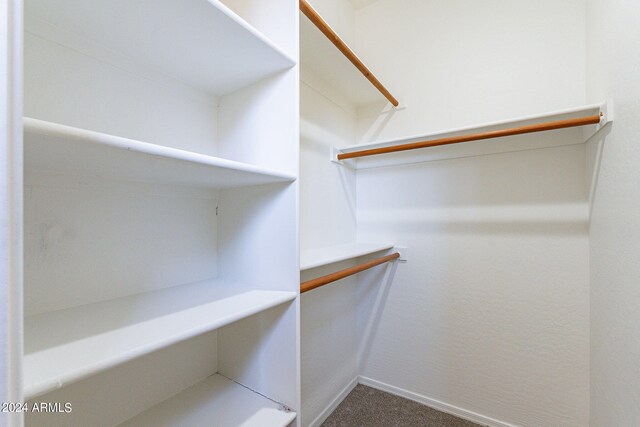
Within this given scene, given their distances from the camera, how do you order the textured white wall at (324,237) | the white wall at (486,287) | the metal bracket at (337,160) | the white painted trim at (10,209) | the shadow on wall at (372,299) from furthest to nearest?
the shadow on wall at (372,299), the metal bracket at (337,160), the textured white wall at (324,237), the white wall at (486,287), the white painted trim at (10,209)

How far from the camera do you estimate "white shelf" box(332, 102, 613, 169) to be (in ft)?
3.50

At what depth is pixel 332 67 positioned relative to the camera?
1.35 metres

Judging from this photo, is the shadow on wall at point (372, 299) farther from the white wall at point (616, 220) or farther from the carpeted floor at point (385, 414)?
the white wall at point (616, 220)

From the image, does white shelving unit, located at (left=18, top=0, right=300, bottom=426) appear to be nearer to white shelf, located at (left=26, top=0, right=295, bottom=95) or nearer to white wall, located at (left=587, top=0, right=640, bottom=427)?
white shelf, located at (left=26, top=0, right=295, bottom=95)

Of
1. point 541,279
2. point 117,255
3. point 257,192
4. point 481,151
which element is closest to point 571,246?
point 541,279

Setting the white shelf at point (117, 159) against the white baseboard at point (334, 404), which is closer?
the white shelf at point (117, 159)

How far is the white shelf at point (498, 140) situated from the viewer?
1.07m

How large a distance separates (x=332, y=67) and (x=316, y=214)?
30.8 inches

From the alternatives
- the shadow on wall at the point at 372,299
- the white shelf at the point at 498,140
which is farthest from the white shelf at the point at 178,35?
the shadow on wall at the point at 372,299

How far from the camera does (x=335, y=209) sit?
5.30ft

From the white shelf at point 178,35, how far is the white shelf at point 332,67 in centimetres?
35

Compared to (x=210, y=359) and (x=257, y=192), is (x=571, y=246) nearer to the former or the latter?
(x=257, y=192)

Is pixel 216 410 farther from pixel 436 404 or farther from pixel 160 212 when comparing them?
pixel 436 404

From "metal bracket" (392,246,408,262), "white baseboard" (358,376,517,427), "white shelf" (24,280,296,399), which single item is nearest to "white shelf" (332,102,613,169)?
"metal bracket" (392,246,408,262)
